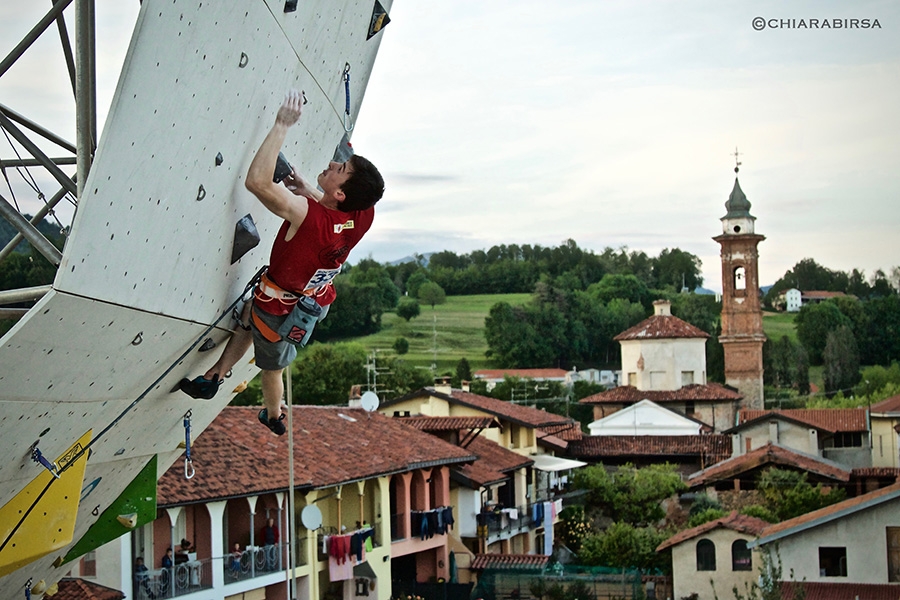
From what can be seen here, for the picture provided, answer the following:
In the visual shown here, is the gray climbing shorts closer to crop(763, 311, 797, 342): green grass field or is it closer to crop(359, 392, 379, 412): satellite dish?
crop(359, 392, 379, 412): satellite dish

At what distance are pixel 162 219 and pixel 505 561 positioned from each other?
100 feet

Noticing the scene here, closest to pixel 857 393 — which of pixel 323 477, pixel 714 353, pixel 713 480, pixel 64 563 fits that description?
pixel 714 353

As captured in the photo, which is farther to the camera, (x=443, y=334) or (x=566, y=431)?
(x=443, y=334)

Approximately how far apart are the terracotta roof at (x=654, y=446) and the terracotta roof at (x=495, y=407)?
144 inches

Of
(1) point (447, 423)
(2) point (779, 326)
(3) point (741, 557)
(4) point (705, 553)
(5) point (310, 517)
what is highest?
(2) point (779, 326)

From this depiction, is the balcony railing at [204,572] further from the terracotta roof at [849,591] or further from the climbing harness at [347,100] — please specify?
the climbing harness at [347,100]

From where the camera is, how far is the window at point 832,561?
29250 millimetres

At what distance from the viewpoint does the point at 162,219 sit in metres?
4.64

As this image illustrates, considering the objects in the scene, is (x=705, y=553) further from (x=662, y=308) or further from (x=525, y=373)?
(x=525, y=373)

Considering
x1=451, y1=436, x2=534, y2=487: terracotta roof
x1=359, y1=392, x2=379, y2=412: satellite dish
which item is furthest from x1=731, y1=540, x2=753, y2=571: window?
x1=359, y1=392, x2=379, y2=412: satellite dish

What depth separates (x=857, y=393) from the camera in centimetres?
10906

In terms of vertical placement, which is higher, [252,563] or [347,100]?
[347,100]

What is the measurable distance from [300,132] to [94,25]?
182cm

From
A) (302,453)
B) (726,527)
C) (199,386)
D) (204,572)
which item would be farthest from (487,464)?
(199,386)
